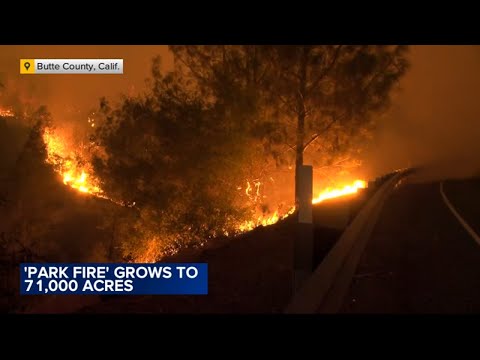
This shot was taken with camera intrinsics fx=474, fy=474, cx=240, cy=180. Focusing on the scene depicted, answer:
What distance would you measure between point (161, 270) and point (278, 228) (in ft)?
23.6

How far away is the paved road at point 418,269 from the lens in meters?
5.81

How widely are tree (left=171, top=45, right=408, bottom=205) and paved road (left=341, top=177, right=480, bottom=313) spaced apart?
7495 millimetres

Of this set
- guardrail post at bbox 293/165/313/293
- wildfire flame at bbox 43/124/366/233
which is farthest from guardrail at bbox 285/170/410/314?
wildfire flame at bbox 43/124/366/233

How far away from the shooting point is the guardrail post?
A: 18.7 feet

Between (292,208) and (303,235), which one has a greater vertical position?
(292,208)

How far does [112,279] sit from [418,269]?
4.90 metres

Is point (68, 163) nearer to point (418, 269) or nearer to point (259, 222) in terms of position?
point (259, 222)

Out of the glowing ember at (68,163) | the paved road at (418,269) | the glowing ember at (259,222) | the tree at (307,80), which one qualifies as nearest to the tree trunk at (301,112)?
the tree at (307,80)

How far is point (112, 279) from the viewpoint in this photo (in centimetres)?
524

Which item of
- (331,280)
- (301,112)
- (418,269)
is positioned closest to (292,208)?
(301,112)

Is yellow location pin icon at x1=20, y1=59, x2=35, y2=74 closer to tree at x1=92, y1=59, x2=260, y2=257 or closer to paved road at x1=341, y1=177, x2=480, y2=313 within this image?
paved road at x1=341, y1=177, x2=480, y2=313

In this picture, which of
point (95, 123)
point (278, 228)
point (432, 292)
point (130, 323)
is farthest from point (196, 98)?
point (130, 323)

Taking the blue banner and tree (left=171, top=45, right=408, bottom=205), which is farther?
tree (left=171, top=45, right=408, bottom=205)

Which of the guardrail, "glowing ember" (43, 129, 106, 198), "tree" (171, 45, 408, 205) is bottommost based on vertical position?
the guardrail
